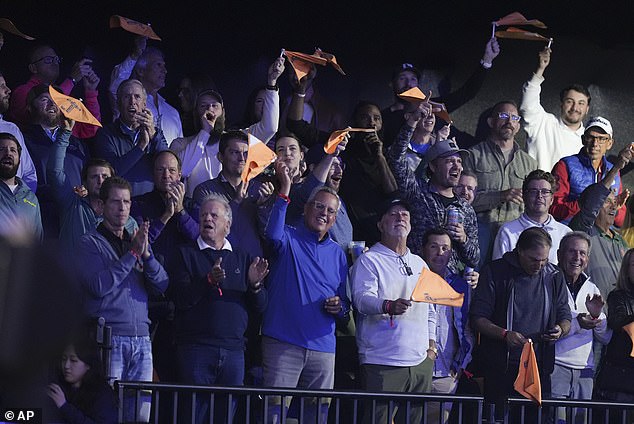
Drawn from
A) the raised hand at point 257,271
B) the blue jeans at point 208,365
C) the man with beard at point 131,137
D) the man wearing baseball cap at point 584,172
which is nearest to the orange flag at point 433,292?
the raised hand at point 257,271

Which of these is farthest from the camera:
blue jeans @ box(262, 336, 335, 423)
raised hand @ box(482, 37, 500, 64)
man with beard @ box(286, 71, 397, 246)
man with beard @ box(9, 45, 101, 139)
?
raised hand @ box(482, 37, 500, 64)

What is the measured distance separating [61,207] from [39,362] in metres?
5.67

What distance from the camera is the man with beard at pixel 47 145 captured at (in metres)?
6.73

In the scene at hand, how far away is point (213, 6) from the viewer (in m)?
8.98

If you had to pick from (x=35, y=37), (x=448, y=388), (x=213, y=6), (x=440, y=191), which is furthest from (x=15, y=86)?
(x=448, y=388)

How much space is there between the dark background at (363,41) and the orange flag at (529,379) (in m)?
3.63

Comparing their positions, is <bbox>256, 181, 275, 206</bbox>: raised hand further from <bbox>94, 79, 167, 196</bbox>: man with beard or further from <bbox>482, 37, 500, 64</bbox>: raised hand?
<bbox>482, 37, 500, 64</bbox>: raised hand

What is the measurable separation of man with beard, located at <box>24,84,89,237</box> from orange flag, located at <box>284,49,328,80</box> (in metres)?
1.68

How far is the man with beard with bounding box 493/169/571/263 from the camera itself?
7285mm

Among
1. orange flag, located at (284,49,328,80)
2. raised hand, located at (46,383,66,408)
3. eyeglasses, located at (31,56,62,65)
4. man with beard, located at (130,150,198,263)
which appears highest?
orange flag, located at (284,49,328,80)

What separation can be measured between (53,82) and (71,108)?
0.89m

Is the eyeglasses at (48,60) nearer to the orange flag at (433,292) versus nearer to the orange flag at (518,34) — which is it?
the orange flag at (433,292)

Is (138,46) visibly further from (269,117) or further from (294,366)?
(294,366)

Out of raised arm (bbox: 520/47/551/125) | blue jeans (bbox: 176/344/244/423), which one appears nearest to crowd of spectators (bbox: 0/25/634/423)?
blue jeans (bbox: 176/344/244/423)
